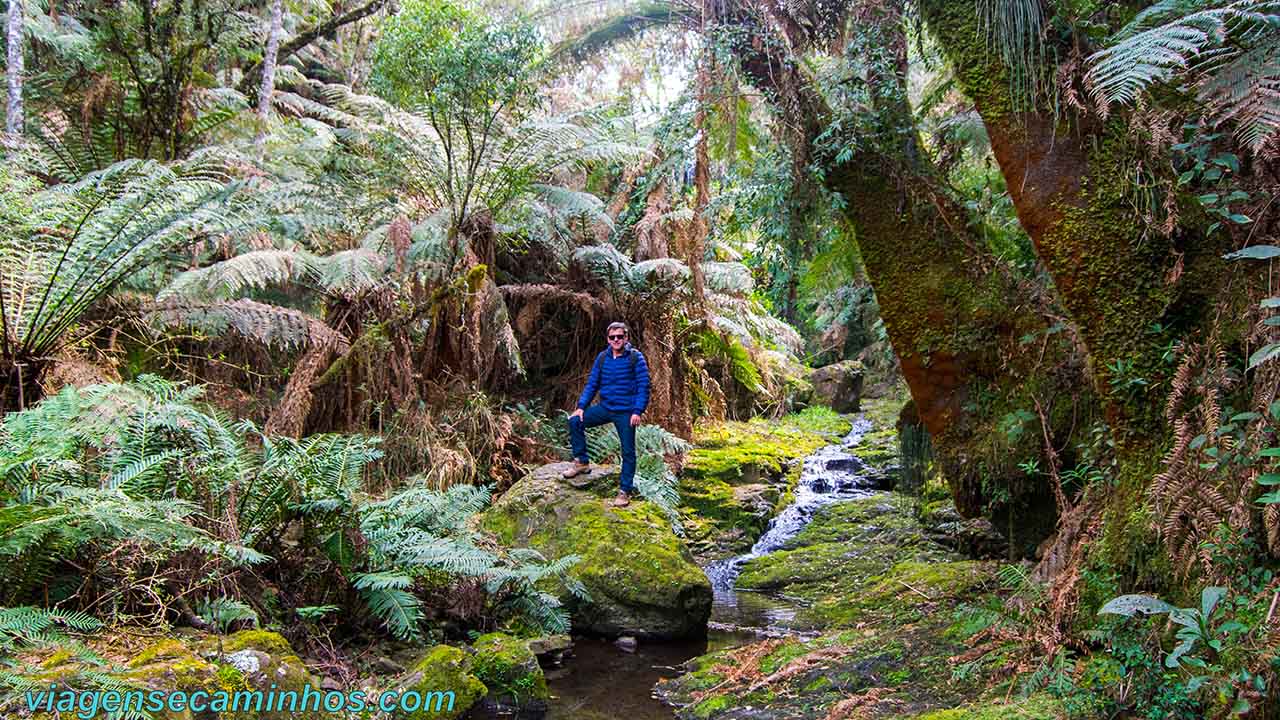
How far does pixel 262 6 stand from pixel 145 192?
5413mm

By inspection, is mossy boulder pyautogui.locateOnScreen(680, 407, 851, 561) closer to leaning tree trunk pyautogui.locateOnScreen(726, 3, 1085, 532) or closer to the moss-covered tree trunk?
leaning tree trunk pyautogui.locateOnScreen(726, 3, 1085, 532)

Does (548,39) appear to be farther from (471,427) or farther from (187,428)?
(187,428)

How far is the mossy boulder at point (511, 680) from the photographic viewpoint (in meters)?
3.65

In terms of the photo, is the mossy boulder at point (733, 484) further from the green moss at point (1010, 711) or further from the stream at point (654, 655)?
the green moss at point (1010, 711)

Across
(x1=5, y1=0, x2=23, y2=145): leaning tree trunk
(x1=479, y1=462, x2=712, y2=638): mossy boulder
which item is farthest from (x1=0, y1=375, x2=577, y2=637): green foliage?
(x1=5, y1=0, x2=23, y2=145): leaning tree trunk

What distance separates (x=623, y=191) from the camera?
31.4ft

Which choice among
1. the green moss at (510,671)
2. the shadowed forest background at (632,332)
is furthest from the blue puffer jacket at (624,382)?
the green moss at (510,671)

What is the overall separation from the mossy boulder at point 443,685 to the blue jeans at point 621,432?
7.41 feet

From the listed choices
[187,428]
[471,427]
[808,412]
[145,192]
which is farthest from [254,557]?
[808,412]

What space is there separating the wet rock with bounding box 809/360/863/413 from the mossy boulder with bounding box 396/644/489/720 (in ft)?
41.9

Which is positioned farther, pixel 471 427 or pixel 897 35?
pixel 471 427

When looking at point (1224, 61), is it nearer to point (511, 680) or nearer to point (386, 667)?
point (511, 680)

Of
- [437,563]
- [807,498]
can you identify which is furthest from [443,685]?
[807,498]

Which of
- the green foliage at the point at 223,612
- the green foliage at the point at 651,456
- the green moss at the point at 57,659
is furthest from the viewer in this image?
the green foliage at the point at 651,456
